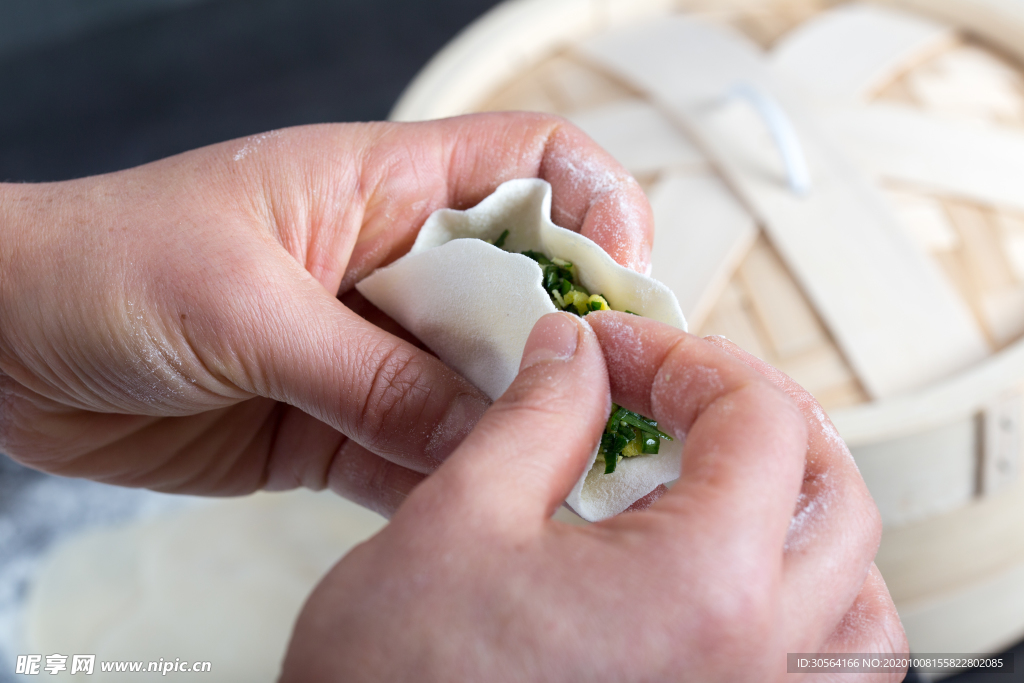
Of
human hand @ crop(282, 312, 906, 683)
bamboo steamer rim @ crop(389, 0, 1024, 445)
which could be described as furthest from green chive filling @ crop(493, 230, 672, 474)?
bamboo steamer rim @ crop(389, 0, 1024, 445)

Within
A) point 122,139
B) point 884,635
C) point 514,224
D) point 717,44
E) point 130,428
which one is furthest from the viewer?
point 122,139

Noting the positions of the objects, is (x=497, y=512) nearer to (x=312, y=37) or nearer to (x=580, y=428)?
(x=580, y=428)

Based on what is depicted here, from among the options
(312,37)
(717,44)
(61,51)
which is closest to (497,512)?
(717,44)

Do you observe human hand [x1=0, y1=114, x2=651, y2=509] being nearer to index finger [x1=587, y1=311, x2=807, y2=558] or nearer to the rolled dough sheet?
index finger [x1=587, y1=311, x2=807, y2=558]

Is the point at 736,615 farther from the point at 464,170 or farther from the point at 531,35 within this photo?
the point at 531,35

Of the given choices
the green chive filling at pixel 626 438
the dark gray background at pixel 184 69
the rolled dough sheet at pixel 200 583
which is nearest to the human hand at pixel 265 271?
the green chive filling at pixel 626 438

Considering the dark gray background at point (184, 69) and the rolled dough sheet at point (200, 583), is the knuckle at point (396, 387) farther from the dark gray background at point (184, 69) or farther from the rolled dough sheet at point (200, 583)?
the dark gray background at point (184, 69)

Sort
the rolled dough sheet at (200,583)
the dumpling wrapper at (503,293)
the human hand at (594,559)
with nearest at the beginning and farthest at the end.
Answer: the human hand at (594,559) → the dumpling wrapper at (503,293) → the rolled dough sheet at (200,583)
